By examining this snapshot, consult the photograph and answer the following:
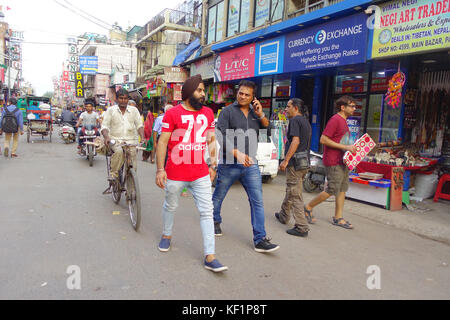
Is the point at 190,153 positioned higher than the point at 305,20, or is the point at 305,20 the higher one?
the point at 305,20

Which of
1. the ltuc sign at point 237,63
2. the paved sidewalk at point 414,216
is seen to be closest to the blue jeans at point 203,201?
the paved sidewalk at point 414,216

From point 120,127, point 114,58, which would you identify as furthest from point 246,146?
point 114,58

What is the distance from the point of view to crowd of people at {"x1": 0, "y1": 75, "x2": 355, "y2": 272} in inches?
143

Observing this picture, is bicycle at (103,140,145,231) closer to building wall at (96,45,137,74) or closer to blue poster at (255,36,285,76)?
blue poster at (255,36,285,76)

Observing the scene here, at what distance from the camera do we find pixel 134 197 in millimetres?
4949

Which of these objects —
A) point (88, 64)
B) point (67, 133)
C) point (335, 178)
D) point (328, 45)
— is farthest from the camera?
point (88, 64)

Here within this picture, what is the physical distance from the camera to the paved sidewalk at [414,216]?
552 centimetres

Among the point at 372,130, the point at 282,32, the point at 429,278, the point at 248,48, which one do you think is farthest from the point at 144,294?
the point at 248,48

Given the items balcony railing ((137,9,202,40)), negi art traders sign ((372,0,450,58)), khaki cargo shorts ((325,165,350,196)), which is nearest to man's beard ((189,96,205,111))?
khaki cargo shorts ((325,165,350,196))

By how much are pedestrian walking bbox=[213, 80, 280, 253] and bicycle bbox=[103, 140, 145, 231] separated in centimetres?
135

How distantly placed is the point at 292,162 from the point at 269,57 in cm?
657

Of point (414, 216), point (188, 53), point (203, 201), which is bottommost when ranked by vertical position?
point (414, 216)
